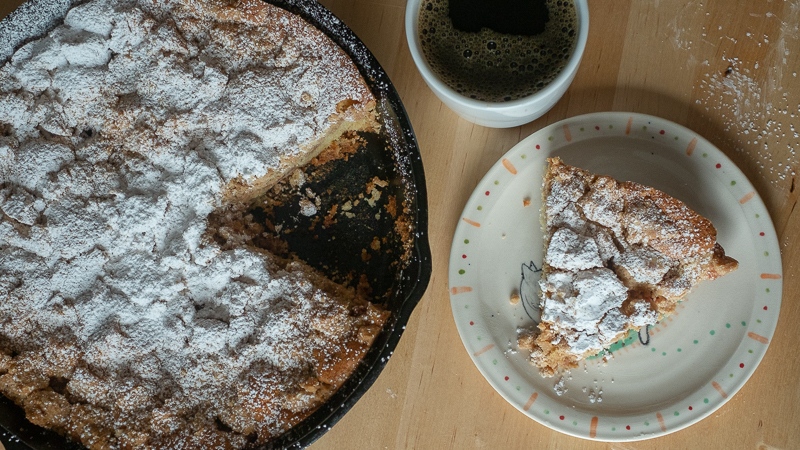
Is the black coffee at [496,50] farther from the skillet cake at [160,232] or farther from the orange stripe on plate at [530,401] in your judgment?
the orange stripe on plate at [530,401]

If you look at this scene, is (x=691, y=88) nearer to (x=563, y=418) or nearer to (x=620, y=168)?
(x=620, y=168)

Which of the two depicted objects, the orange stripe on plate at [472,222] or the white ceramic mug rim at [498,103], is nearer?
the white ceramic mug rim at [498,103]

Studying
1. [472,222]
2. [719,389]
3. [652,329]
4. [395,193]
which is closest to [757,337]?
[719,389]

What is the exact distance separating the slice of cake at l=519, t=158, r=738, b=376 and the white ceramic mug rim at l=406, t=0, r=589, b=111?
0.25m

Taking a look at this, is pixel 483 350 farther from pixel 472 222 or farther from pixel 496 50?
pixel 496 50

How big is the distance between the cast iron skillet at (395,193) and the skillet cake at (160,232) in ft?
0.12

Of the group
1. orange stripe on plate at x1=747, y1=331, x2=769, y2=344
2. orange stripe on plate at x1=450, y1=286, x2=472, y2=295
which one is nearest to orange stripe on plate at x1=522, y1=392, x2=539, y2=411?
orange stripe on plate at x1=450, y1=286, x2=472, y2=295

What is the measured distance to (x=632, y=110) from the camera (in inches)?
67.7

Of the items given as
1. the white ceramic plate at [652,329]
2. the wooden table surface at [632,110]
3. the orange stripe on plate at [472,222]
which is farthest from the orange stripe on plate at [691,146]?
the orange stripe on plate at [472,222]

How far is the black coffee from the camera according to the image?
144cm

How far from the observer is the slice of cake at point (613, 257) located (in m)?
1.42

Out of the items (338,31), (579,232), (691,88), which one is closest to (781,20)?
(691,88)

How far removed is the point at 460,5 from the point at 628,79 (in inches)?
26.0

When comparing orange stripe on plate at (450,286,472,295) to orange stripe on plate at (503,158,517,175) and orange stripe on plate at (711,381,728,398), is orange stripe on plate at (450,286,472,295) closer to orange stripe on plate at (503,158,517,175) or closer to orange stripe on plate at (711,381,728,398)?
orange stripe on plate at (503,158,517,175)
